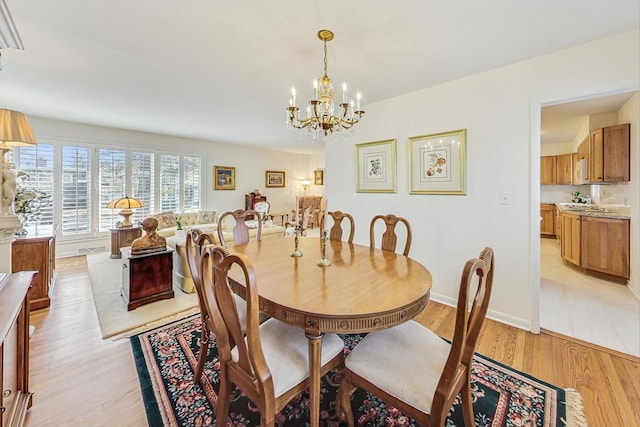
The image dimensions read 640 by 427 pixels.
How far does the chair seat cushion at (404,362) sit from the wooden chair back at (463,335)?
0.21ft

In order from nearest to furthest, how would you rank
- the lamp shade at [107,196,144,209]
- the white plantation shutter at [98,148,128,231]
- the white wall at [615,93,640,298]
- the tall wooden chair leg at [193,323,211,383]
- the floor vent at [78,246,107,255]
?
the tall wooden chair leg at [193,323,211,383] → the white wall at [615,93,640,298] → the lamp shade at [107,196,144,209] → the floor vent at [78,246,107,255] → the white plantation shutter at [98,148,128,231]

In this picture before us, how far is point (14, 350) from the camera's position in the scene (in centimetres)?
129

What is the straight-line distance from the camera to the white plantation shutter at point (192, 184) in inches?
248

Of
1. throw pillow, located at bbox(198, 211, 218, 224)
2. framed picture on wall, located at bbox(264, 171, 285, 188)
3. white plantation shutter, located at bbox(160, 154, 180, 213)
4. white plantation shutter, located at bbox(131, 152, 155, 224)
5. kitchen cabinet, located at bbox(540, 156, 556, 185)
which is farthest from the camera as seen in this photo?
framed picture on wall, located at bbox(264, 171, 285, 188)

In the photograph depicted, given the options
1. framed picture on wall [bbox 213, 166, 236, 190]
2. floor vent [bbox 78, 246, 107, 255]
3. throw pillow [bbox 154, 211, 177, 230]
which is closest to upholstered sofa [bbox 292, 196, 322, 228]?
framed picture on wall [bbox 213, 166, 236, 190]

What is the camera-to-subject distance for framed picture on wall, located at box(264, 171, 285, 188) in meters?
7.99

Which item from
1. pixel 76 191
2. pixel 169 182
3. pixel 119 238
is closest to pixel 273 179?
pixel 169 182

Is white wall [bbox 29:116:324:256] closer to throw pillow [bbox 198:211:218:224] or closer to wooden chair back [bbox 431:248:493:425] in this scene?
throw pillow [bbox 198:211:218:224]

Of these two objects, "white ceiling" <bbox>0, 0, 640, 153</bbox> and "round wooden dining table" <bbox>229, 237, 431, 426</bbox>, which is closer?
"round wooden dining table" <bbox>229, 237, 431, 426</bbox>

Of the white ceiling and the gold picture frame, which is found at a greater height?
the white ceiling

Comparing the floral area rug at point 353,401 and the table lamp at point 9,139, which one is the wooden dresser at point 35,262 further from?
the floral area rug at point 353,401

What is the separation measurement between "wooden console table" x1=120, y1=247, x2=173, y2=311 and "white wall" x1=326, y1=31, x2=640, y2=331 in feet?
9.10

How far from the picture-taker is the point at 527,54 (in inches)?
90.4

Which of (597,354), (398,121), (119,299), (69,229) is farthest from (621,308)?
(69,229)
